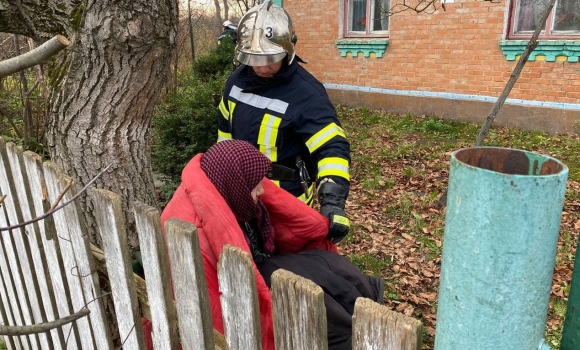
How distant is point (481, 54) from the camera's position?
7945 millimetres

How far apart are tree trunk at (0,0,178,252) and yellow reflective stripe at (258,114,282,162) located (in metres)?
0.62

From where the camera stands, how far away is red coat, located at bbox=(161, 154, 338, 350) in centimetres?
162

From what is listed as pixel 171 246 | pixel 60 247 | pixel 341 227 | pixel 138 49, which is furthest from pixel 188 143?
pixel 171 246

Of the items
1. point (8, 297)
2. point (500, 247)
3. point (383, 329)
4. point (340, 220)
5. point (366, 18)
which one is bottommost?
point (8, 297)

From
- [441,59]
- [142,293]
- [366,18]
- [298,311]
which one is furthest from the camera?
[366,18]

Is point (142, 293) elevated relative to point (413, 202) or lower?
elevated

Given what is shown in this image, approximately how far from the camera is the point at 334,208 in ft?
8.02

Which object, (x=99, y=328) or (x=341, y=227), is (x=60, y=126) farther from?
(x=341, y=227)

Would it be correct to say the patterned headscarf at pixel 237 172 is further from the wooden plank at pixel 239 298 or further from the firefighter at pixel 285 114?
the wooden plank at pixel 239 298

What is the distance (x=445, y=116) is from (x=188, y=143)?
5.51 meters

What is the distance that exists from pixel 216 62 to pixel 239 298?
611 cm

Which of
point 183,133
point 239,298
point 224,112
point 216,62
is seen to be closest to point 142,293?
point 239,298

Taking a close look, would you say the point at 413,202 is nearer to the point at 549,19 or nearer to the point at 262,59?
the point at 262,59

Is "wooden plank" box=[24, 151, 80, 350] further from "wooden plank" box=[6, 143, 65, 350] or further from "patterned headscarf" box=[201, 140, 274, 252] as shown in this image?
"patterned headscarf" box=[201, 140, 274, 252]
